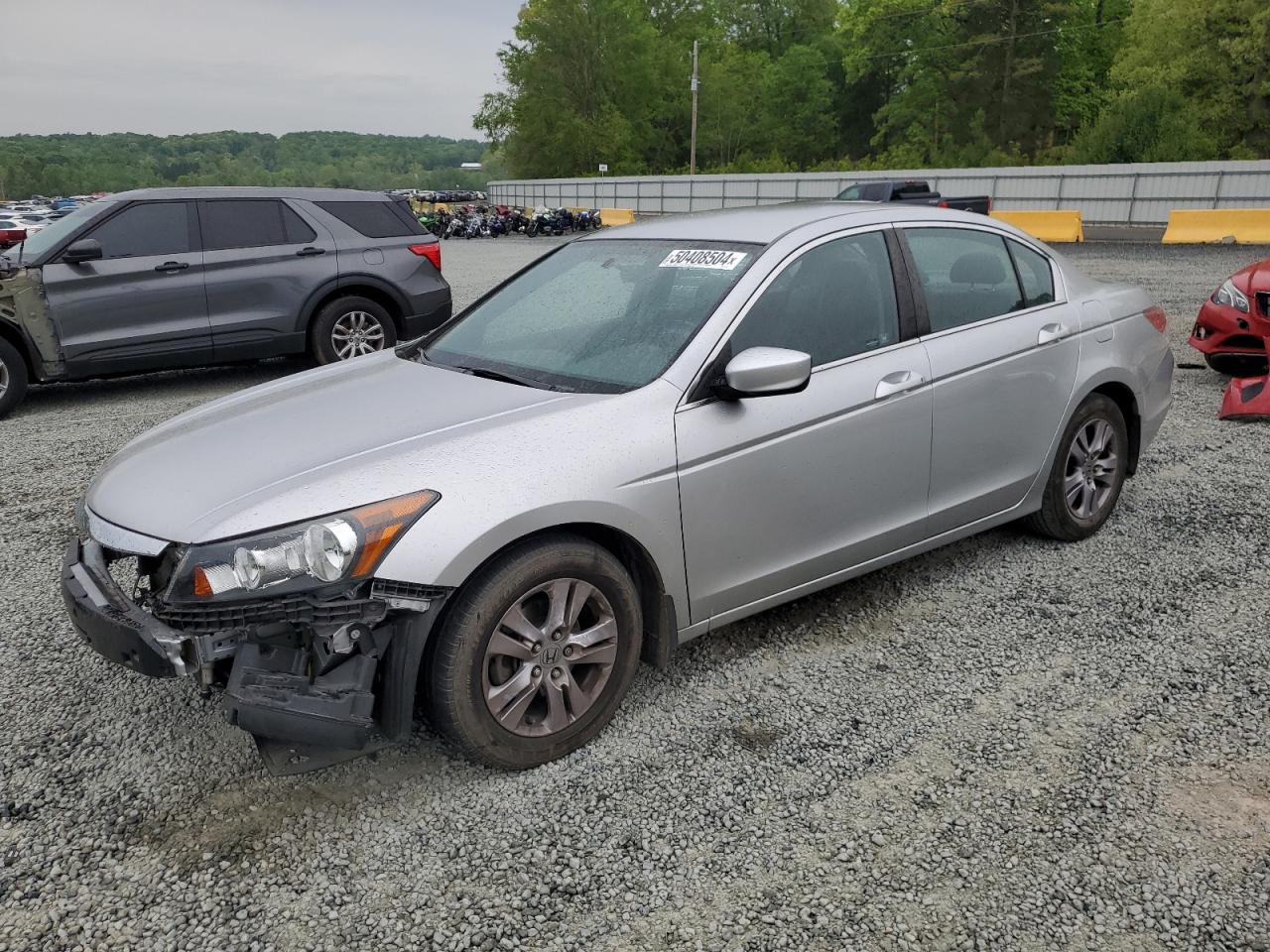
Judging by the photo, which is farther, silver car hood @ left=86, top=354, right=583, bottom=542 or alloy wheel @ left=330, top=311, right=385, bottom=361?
alloy wheel @ left=330, top=311, right=385, bottom=361

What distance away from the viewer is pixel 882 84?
236 feet

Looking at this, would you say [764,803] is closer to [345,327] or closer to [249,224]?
[345,327]

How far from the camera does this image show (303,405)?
3.46 meters

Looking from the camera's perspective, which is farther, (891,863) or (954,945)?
(891,863)

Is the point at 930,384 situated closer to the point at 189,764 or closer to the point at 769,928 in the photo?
the point at 769,928

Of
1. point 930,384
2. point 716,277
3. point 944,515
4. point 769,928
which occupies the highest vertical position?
point 716,277

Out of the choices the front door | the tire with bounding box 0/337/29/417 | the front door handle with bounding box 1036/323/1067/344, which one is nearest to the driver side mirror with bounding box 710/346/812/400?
the front door

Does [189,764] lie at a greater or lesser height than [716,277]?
lesser

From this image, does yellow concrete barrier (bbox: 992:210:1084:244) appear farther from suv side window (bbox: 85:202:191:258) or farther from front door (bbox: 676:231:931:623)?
front door (bbox: 676:231:931:623)

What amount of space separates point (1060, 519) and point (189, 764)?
12.2ft

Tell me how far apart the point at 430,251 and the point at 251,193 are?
5.43ft

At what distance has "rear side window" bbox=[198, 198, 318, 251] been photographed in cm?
853

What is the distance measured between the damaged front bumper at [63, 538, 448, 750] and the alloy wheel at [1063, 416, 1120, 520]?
3.17 metres

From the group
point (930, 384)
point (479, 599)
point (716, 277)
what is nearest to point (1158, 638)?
point (930, 384)
